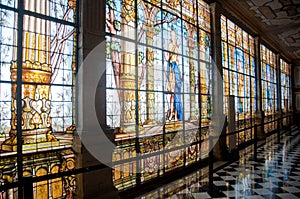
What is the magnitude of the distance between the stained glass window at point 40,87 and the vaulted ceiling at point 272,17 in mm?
6790

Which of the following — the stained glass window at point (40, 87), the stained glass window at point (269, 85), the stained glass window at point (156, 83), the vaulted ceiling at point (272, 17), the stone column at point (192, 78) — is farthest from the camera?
the stained glass window at point (269, 85)

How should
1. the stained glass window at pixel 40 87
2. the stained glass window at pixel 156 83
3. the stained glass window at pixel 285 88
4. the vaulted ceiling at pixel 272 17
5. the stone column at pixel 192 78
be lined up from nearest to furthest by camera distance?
the stained glass window at pixel 40 87 < the stained glass window at pixel 156 83 < the stone column at pixel 192 78 < the vaulted ceiling at pixel 272 17 < the stained glass window at pixel 285 88

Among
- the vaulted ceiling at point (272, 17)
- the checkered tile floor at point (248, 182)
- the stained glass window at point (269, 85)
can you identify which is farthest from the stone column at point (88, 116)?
the stained glass window at point (269, 85)

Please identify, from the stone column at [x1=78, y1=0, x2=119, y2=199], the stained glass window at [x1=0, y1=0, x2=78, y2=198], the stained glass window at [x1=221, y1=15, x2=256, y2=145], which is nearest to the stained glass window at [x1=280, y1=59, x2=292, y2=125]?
the stained glass window at [x1=221, y1=15, x2=256, y2=145]

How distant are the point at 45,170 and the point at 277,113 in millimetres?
17069

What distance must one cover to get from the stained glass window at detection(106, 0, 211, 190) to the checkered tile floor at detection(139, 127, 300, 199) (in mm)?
694

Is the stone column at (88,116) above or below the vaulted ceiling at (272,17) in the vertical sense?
below

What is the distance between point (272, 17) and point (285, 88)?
11.0 meters

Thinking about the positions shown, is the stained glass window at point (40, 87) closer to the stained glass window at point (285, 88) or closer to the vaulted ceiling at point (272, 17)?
the vaulted ceiling at point (272, 17)

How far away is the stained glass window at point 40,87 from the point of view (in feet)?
11.0

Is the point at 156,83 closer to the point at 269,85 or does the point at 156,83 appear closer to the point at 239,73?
the point at 239,73

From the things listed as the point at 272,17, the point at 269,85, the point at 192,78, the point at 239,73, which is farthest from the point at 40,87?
the point at 269,85

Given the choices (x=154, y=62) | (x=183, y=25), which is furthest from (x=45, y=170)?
(x=183, y=25)

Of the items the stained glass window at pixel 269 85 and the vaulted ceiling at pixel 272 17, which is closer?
the vaulted ceiling at pixel 272 17
